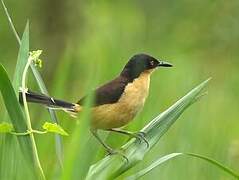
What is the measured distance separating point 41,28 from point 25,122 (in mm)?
9386

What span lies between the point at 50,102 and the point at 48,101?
11mm

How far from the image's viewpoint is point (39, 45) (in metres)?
12.0

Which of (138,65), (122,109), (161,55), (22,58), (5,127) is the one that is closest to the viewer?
(5,127)

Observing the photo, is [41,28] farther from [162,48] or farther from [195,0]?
[162,48]

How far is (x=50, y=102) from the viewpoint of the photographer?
3332 millimetres

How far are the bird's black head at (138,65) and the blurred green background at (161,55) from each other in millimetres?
92

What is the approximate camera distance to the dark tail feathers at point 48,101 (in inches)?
126

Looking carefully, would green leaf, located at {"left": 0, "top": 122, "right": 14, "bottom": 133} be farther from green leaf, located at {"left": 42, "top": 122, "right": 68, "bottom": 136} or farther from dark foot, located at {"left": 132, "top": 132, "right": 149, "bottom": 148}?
dark foot, located at {"left": 132, "top": 132, "right": 149, "bottom": 148}

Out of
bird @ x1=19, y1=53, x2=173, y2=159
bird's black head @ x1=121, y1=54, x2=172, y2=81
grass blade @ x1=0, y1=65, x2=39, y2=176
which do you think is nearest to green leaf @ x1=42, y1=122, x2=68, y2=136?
grass blade @ x1=0, y1=65, x2=39, y2=176

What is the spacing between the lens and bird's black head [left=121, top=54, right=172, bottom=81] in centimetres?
402

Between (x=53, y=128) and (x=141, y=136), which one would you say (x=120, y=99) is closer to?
(x=141, y=136)

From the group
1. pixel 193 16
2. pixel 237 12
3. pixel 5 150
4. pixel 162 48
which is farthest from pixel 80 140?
pixel 193 16

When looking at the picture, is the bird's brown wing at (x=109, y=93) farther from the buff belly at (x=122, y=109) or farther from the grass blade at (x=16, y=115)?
the grass blade at (x=16, y=115)

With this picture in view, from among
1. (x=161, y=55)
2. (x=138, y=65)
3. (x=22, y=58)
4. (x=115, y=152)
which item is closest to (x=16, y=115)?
(x=22, y=58)
